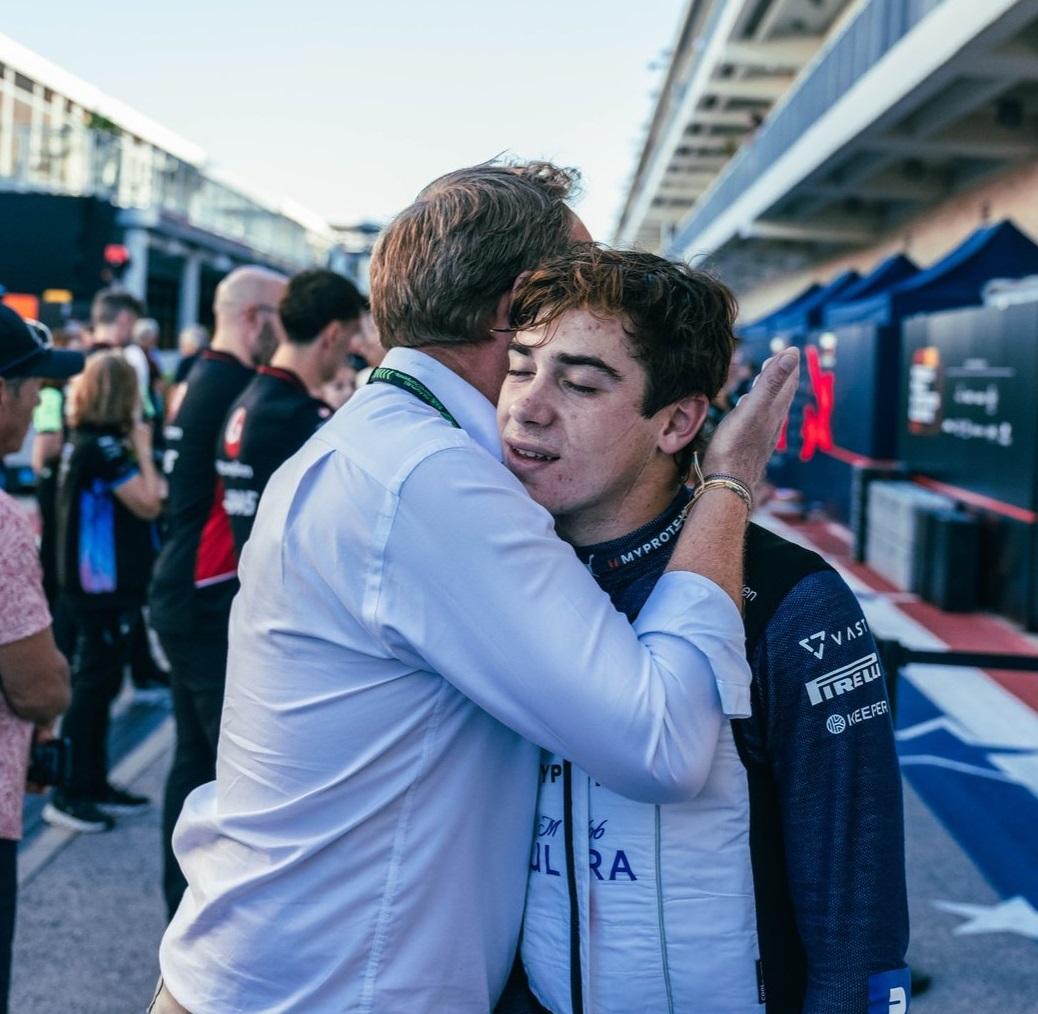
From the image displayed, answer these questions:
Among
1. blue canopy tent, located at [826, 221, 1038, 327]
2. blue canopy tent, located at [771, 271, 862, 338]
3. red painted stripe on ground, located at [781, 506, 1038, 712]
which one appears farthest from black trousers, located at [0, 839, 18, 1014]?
blue canopy tent, located at [771, 271, 862, 338]

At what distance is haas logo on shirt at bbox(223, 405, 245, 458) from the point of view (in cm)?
406

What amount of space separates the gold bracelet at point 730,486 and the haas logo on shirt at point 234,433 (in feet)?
8.47

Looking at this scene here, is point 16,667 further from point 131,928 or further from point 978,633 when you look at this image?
point 978,633

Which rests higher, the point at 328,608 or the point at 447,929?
the point at 328,608

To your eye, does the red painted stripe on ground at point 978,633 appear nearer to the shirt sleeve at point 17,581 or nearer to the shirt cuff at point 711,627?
the shirt sleeve at point 17,581

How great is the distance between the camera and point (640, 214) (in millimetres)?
68812

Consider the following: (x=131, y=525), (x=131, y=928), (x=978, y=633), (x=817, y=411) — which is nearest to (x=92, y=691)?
(x=131, y=525)

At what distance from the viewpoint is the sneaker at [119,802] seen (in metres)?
5.48

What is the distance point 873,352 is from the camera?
47.7 feet

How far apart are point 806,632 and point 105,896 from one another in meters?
3.80

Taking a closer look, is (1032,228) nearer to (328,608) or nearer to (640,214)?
(328,608)

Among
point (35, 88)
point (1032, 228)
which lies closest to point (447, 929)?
point (1032, 228)

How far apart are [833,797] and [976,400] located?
9.51 m

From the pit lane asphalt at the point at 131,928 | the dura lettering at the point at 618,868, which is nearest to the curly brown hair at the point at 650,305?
the dura lettering at the point at 618,868
